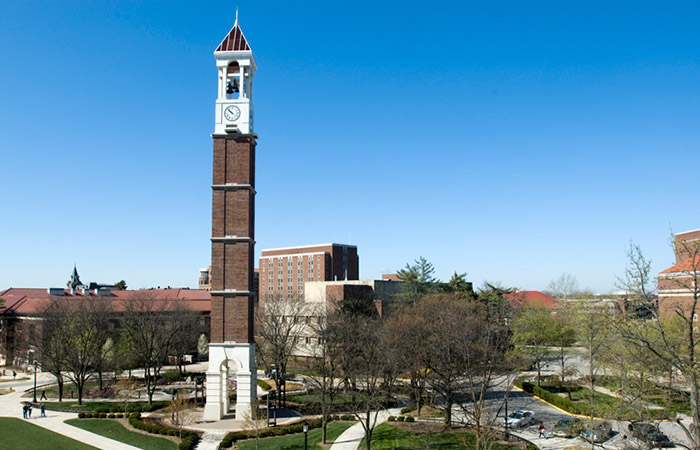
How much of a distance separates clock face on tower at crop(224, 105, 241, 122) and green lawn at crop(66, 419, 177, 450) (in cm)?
2037

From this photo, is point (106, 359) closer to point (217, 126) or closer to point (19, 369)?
point (19, 369)

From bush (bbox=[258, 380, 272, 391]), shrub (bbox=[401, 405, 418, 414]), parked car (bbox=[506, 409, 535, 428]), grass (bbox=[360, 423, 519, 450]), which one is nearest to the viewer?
grass (bbox=[360, 423, 519, 450])

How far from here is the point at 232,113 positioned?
116 ft

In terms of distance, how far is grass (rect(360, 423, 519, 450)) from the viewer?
2707cm

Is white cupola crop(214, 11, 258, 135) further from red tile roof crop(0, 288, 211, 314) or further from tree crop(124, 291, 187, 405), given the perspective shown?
red tile roof crop(0, 288, 211, 314)

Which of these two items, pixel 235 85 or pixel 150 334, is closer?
A: pixel 235 85

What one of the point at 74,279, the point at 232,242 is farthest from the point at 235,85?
the point at 74,279

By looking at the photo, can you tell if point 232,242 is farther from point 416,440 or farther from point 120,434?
point 416,440

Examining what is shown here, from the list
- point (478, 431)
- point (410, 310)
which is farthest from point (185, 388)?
point (478, 431)

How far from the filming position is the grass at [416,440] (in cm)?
2707

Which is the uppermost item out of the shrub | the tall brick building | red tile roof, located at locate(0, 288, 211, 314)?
the tall brick building

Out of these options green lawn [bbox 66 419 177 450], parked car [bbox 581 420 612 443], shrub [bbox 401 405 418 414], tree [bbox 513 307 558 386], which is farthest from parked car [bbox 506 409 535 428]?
green lawn [bbox 66 419 177 450]

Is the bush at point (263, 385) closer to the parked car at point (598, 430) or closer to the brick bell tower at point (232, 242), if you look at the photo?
the brick bell tower at point (232, 242)

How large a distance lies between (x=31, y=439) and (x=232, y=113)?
76.5 ft
